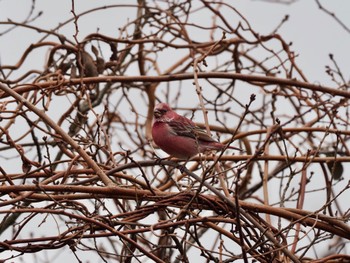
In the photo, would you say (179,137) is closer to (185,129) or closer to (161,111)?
(185,129)

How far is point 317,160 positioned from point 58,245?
1715 mm

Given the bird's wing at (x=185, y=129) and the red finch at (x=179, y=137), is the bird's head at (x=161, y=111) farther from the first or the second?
the bird's wing at (x=185, y=129)

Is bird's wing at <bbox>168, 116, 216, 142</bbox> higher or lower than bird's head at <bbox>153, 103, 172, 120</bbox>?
lower

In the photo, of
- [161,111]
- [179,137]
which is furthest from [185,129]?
[161,111]

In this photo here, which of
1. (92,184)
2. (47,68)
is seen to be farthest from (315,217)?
(47,68)

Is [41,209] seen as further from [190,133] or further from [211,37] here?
[211,37]

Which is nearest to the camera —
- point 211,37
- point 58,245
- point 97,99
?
point 58,245

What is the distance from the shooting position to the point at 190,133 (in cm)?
439

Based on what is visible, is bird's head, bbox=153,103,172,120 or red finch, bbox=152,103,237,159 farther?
bird's head, bbox=153,103,172,120

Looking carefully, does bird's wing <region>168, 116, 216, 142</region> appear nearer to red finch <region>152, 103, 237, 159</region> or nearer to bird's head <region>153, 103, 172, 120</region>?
red finch <region>152, 103, 237, 159</region>

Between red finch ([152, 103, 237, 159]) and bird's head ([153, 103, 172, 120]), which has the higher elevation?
bird's head ([153, 103, 172, 120])

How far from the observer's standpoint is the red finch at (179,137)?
429 centimetres

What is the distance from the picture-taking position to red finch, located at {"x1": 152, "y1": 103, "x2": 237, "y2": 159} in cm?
429

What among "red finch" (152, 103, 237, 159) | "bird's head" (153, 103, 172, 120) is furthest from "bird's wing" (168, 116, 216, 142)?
"bird's head" (153, 103, 172, 120)
